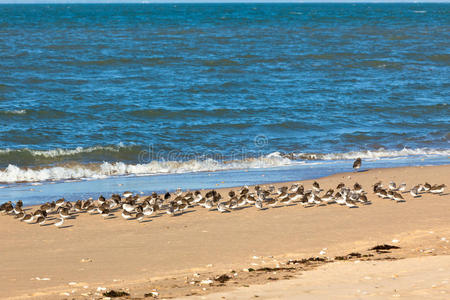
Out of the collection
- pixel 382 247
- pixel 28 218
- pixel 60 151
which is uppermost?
pixel 382 247

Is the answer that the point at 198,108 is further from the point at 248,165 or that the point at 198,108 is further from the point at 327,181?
the point at 327,181

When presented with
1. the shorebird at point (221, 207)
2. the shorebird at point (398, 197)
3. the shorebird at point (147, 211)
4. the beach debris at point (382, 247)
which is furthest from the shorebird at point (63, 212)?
the shorebird at point (398, 197)

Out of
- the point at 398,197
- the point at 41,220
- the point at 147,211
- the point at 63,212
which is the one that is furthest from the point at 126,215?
the point at 398,197

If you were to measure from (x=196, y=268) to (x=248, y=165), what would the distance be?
28.9ft

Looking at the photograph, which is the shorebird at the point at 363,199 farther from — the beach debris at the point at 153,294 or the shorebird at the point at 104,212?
the beach debris at the point at 153,294

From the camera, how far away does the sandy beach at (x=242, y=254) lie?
712 centimetres

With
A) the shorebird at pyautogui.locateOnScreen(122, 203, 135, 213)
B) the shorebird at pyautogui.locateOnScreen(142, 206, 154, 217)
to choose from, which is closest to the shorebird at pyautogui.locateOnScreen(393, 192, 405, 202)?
the shorebird at pyautogui.locateOnScreen(142, 206, 154, 217)

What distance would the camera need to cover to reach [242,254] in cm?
891

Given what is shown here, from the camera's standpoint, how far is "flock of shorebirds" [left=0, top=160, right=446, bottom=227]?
36.3 ft

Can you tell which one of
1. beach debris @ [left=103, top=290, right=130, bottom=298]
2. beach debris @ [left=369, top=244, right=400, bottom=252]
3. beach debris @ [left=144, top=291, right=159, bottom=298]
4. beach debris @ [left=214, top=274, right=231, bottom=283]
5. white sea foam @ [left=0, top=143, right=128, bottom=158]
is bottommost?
white sea foam @ [left=0, top=143, right=128, bottom=158]

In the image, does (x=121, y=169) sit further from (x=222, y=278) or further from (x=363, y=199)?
(x=222, y=278)

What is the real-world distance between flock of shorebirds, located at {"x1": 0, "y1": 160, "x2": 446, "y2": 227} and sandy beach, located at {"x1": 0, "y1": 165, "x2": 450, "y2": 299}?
151 millimetres

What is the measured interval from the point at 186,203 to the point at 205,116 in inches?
448

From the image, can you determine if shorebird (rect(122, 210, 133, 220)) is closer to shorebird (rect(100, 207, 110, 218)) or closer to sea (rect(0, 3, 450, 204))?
shorebird (rect(100, 207, 110, 218))
